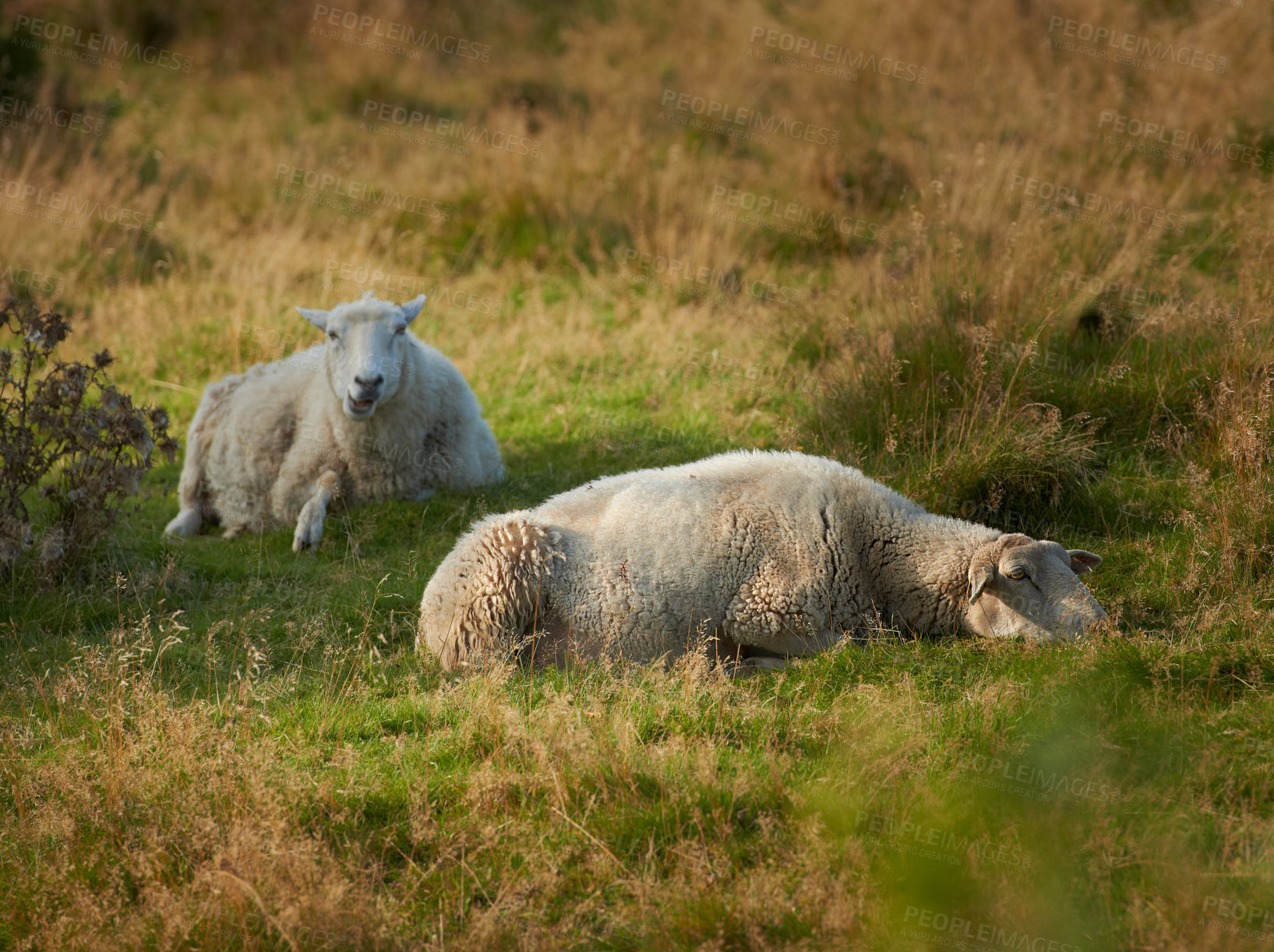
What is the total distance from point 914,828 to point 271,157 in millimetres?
12640

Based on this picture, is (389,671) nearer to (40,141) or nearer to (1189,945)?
(1189,945)

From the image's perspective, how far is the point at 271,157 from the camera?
13.9 m

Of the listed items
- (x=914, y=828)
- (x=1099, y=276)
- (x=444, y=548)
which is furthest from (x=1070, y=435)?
(x=444, y=548)

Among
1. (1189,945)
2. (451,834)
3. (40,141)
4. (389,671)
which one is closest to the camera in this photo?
(1189,945)
